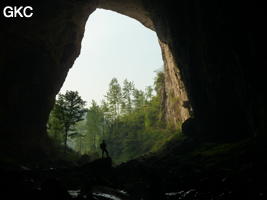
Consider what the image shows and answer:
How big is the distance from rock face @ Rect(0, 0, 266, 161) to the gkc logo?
0.49 m

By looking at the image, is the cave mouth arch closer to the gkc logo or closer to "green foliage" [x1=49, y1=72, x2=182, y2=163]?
the gkc logo

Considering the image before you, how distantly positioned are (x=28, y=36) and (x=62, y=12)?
502 centimetres

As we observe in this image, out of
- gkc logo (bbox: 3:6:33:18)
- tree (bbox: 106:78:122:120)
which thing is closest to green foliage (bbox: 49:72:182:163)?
tree (bbox: 106:78:122:120)

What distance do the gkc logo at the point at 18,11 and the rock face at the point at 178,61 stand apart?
1.62 feet

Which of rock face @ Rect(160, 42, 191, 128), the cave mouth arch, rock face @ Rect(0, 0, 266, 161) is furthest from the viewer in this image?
rock face @ Rect(160, 42, 191, 128)

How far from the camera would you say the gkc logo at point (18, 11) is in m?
25.7

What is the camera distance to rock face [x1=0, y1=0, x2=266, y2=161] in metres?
18.9

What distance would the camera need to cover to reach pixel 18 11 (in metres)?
27.4

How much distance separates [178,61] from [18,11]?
2016 centimetres

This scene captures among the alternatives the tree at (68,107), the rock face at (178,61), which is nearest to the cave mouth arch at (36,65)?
the rock face at (178,61)

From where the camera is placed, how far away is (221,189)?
9.42 metres

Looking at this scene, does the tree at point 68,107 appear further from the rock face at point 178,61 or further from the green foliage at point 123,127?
the green foliage at point 123,127

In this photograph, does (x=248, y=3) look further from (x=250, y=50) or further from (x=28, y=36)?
(x=28, y=36)

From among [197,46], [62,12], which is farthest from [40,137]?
[197,46]
